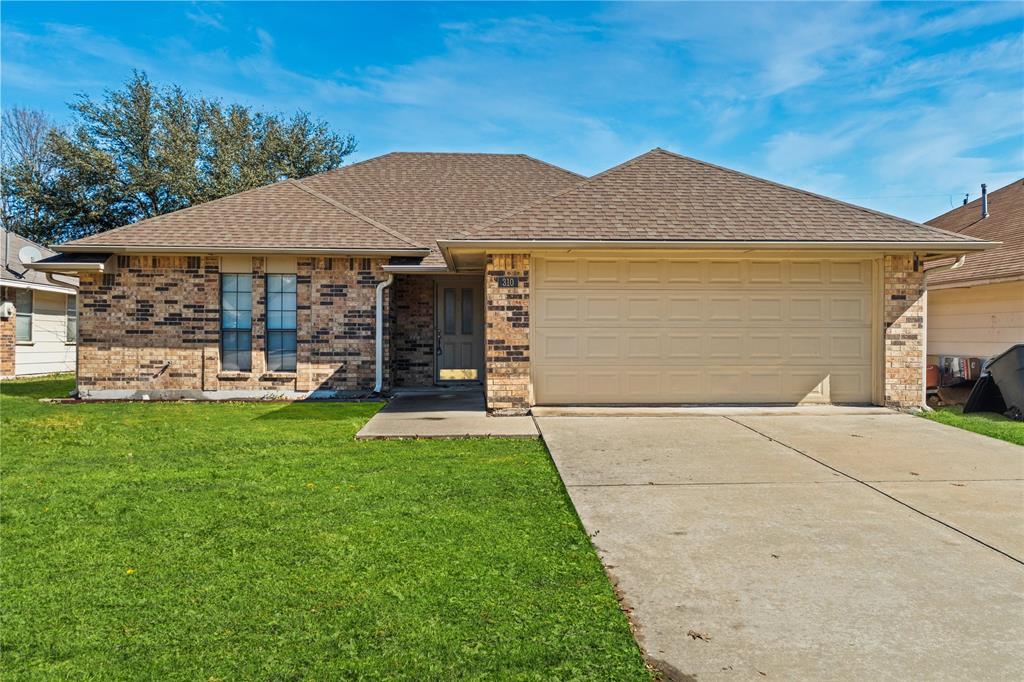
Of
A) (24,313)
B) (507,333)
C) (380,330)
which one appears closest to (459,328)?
(380,330)

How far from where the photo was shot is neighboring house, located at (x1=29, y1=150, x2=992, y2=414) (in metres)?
9.17

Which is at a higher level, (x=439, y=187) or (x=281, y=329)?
(x=439, y=187)

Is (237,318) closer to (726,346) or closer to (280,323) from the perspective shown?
(280,323)

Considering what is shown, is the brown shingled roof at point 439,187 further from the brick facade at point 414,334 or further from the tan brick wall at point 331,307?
the tan brick wall at point 331,307

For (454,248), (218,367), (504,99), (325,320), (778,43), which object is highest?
(504,99)

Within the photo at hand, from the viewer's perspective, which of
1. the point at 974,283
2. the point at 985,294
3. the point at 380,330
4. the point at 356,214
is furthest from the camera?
the point at 356,214

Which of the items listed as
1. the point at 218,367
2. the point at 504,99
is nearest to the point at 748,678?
the point at 218,367

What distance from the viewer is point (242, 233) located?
11.2 metres

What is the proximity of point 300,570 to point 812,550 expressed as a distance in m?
3.06

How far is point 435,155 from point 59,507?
13.3 metres

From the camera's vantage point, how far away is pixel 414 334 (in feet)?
41.7

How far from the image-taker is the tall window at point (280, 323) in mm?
11305

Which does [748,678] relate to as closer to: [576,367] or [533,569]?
[533,569]

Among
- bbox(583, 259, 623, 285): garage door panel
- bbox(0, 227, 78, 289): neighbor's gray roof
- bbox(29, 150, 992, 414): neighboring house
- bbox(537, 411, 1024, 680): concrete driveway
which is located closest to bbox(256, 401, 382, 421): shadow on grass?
bbox(29, 150, 992, 414): neighboring house
